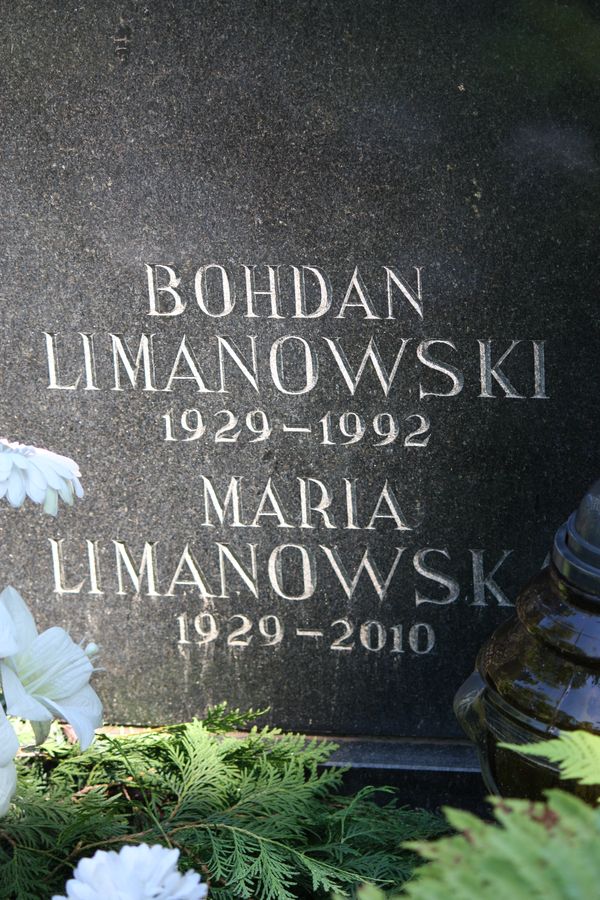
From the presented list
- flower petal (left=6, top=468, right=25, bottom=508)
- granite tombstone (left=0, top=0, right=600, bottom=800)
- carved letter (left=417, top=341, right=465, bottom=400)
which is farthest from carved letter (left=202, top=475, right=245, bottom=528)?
flower petal (left=6, top=468, right=25, bottom=508)

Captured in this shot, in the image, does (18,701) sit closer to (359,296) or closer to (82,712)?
(82,712)

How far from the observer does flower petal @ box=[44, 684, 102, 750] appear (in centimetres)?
147

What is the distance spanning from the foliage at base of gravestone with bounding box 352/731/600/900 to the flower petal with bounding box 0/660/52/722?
2.51ft

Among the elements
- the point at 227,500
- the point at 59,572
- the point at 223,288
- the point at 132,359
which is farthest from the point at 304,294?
the point at 59,572

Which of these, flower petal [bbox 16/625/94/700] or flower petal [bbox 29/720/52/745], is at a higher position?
flower petal [bbox 16/625/94/700]

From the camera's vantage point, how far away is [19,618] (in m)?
1.56

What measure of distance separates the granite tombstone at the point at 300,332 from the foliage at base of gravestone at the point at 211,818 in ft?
1.17

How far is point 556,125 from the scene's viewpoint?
2.27m

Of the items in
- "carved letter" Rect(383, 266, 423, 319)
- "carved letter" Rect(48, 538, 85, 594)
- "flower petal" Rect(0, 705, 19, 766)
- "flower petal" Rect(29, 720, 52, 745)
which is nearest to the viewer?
"flower petal" Rect(0, 705, 19, 766)

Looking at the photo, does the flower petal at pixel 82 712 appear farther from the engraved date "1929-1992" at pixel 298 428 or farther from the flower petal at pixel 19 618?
the engraved date "1929-1992" at pixel 298 428

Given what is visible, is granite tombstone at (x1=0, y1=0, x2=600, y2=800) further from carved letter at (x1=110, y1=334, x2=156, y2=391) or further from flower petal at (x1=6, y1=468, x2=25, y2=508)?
flower petal at (x1=6, y1=468, x2=25, y2=508)

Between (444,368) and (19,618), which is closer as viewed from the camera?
(19,618)

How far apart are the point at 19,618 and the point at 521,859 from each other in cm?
104

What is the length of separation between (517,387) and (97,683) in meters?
1.33
